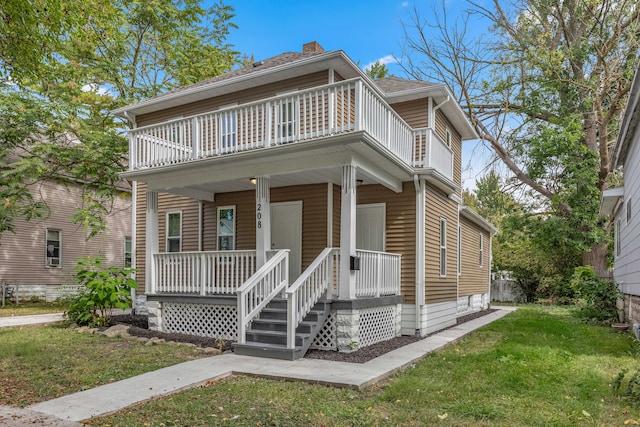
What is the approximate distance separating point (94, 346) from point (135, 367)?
2.20 metres

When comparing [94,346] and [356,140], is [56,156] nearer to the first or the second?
[94,346]

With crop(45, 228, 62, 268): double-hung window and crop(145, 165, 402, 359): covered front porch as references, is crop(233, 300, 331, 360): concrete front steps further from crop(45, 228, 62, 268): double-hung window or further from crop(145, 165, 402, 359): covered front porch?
crop(45, 228, 62, 268): double-hung window

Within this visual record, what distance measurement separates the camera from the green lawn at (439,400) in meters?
4.65

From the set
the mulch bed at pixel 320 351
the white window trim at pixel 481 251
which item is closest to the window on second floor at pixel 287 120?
the mulch bed at pixel 320 351

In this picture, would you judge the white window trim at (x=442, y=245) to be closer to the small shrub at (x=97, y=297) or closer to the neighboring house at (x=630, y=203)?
the neighboring house at (x=630, y=203)

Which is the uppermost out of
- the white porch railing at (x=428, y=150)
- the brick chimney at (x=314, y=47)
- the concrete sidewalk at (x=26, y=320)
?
the brick chimney at (x=314, y=47)

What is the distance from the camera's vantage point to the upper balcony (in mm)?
8234

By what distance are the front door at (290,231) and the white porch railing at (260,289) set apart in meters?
2.13

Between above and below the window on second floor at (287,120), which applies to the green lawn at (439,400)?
below

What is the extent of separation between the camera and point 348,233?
27.2 ft

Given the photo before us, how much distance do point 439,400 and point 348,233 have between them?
140 inches

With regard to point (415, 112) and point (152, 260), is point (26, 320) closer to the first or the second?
point (152, 260)

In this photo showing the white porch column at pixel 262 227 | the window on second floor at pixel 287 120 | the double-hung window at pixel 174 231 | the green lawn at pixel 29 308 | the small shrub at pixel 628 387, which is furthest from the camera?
the green lawn at pixel 29 308

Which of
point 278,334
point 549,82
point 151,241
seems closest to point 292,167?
point 278,334
